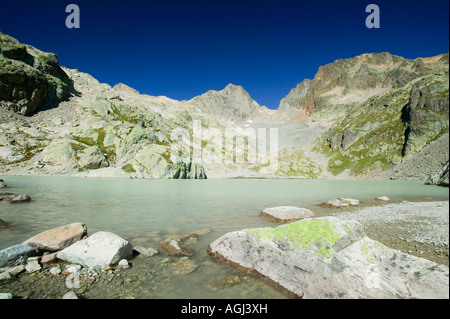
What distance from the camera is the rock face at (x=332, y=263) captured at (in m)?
7.23

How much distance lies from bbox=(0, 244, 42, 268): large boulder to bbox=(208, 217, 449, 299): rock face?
9.06m

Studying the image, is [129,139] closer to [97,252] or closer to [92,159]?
[92,159]

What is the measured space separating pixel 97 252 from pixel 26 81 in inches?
7835

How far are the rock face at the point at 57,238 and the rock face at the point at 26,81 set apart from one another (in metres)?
185

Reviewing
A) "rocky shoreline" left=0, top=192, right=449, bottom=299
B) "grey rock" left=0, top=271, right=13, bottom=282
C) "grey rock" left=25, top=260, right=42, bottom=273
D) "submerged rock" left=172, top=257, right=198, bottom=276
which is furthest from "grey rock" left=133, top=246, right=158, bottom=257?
"grey rock" left=0, top=271, right=13, bottom=282

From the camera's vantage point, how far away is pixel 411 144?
142m

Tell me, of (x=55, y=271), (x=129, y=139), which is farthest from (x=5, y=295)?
(x=129, y=139)

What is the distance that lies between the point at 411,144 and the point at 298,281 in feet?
580

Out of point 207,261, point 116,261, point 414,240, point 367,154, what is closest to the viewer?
point 116,261

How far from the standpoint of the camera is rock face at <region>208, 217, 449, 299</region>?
7.23m

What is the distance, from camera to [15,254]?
33.8 ft
